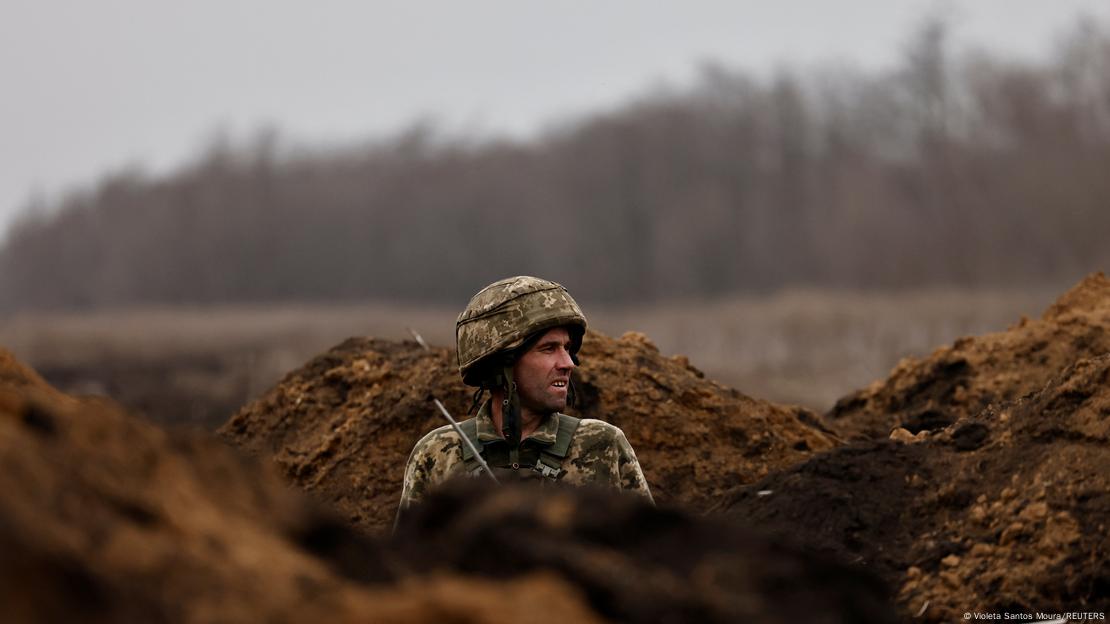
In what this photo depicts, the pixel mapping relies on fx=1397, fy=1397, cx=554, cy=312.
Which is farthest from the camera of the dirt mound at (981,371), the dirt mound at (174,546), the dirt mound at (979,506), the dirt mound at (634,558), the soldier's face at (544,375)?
the dirt mound at (981,371)

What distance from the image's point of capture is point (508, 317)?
6.07 meters

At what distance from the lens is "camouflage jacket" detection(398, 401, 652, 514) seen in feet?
19.2

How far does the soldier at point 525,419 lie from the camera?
19.3ft

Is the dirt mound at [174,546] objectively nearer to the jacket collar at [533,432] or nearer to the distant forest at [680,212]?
the jacket collar at [533,432]

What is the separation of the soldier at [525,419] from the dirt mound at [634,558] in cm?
259

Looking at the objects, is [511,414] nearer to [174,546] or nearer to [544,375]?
[544,375]

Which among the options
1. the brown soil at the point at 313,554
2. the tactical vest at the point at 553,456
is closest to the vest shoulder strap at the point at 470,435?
the tactical vest at the point at 553,456

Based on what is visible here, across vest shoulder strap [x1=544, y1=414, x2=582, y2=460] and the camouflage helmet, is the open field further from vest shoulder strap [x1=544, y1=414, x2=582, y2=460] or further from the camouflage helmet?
vest shoulder strap [x1=544, y1=414, x2=582, y2=460]

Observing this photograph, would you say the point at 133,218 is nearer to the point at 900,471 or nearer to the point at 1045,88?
the point at 1045,88

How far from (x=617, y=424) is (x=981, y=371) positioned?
2832mm

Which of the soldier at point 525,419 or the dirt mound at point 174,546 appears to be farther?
the soldier at point 525,419

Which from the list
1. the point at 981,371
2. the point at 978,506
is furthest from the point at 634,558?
the point at 981,371

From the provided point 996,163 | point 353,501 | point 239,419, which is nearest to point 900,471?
point 353,501

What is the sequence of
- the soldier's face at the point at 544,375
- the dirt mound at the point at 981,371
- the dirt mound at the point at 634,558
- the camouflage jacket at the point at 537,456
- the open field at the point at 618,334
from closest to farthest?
the dirt mound at the point at 634,558
the camouflage jacket at the point at 537,456
the soldier's face at the point at 544,375
the dirt mound at the point at 981,371
the open field at the point at 618,334
